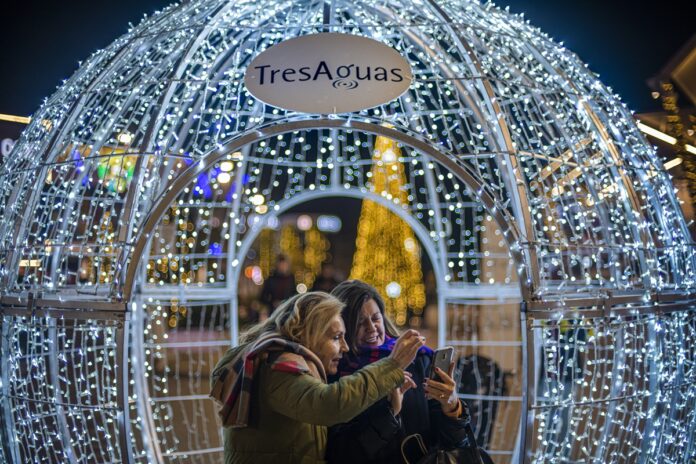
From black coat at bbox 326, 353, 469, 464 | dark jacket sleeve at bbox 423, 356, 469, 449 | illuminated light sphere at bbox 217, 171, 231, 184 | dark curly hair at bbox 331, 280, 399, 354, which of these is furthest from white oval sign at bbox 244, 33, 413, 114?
illuminated light sphere at bbox 217, 171, 231, 184

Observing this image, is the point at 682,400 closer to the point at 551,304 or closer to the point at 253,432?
the point at 551,304

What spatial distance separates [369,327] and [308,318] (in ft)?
1.31

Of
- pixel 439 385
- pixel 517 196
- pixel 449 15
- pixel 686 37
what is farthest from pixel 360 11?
pixel 686 37

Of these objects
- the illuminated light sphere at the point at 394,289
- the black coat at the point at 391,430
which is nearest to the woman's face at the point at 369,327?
the black coat at the point at 391,430

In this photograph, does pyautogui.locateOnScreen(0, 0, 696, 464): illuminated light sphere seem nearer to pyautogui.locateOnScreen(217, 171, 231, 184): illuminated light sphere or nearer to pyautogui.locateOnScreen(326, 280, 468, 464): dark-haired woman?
pyautogui.locateOnScreen(326, 280, 468, 464): dark-haired woman

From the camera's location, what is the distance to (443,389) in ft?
7.55

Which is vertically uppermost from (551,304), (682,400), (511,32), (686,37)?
(686,37)

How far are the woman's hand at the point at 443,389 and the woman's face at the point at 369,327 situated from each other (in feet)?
0.97

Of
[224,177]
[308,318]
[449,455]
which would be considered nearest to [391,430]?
[449,455]

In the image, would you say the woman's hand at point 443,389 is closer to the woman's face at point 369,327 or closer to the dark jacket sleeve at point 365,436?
the dark jacket sleeve at point 365,436

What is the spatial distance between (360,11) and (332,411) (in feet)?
7.61

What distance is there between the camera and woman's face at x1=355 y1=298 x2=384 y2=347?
2.54 m

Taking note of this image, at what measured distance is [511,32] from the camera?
322 cm

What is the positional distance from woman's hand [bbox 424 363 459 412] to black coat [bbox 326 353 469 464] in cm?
8
